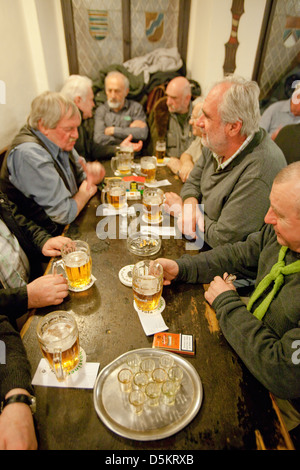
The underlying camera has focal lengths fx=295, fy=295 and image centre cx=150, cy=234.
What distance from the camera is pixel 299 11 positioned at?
3703mm

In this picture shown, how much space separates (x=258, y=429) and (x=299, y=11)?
4.69m

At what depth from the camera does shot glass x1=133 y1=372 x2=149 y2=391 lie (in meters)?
0.90

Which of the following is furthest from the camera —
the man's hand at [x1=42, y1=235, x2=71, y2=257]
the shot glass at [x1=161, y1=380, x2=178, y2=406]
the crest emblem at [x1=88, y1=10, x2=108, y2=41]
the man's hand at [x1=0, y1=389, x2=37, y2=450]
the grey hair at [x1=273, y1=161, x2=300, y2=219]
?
the crest emblem at [x1=88, y1=10, x2=108, y2=41]

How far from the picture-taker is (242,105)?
5.39 feet

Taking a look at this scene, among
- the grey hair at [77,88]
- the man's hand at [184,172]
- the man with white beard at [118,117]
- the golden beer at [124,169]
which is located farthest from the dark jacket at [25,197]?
the man with white beard at [118,117]

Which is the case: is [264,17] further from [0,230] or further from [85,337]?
[85,337]

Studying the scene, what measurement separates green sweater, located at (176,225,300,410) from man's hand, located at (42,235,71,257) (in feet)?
2.10

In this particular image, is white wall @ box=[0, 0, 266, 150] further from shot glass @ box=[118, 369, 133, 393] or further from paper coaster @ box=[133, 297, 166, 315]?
shot glass @ box=[118, 369, 133, 393]

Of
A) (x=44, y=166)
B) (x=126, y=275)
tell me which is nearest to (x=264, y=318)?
(x=126, y=275)

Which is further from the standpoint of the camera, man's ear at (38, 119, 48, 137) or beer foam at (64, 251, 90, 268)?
man's ear at (38, 119, 48, 137)

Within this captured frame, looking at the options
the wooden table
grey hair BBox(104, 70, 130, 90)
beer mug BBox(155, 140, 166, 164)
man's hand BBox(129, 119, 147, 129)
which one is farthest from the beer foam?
grey hair BBox(104, 70, 130, 90)

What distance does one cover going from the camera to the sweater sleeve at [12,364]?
90 cm

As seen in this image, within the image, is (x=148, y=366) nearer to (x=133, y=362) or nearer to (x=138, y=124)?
(x=133, y=362)

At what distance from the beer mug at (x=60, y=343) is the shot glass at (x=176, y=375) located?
1.03 feet
